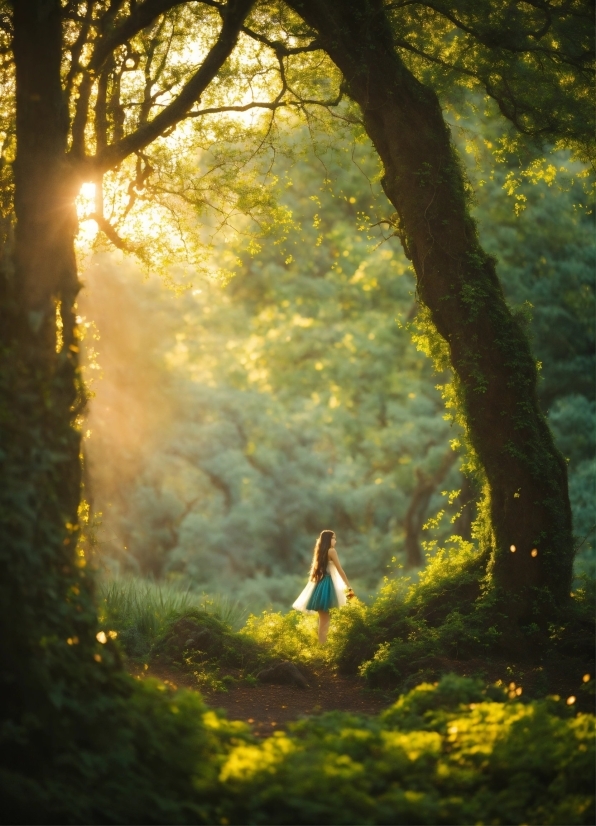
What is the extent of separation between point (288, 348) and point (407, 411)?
3.97 meters

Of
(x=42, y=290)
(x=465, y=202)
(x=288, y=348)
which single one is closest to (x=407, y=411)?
(x=288, y=348)

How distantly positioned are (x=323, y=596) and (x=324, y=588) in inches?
5.2

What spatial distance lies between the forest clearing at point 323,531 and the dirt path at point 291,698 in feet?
0.19

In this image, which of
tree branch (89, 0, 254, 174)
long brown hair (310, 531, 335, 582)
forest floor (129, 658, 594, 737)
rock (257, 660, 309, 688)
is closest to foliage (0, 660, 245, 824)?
forest floor (129, 658, 594, 737)

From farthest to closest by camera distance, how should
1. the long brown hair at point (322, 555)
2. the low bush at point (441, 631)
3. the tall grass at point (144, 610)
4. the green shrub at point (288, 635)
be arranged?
the long brown hair at point (322, 555)
the tall grass at point (144, 610)
the green shrub at point (288, 635)
the low bush at point (441, 631)

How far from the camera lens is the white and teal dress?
1235cm

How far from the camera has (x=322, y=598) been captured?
12.4 meters

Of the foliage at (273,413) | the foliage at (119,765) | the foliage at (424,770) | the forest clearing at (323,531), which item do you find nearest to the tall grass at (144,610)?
the forest clearing at (323,531)

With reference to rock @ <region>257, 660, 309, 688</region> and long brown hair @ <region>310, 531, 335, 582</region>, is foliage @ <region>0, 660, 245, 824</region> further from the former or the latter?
long brown hair @ <region>310, 531, 335, 582</region>

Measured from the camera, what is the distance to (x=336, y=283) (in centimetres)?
2759

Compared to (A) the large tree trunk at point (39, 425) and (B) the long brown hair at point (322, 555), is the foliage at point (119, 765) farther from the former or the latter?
(B) the long brown hair at point (322, 555)

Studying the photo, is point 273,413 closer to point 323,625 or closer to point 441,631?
point 323,625

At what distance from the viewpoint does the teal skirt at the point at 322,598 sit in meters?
12.3

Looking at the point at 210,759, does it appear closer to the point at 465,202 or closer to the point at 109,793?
the point at 109,793
